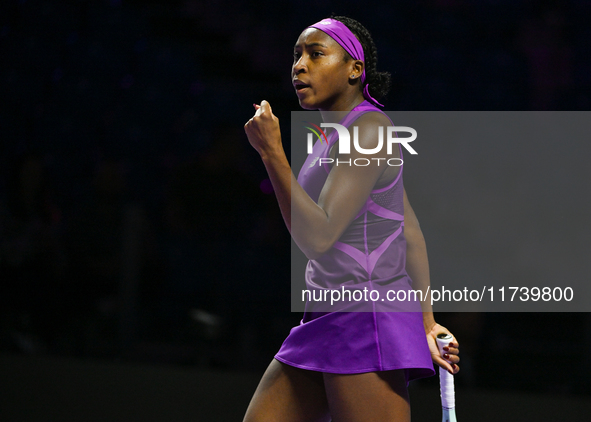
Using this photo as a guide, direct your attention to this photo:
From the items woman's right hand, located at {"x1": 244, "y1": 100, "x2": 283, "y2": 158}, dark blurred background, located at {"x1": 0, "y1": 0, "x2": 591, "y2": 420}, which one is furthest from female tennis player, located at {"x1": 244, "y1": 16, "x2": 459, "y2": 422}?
dark blurred background, located at {"x1": 0, "y1": 0, "x2": 591, "y2": 420}

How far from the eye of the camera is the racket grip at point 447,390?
4.48 ft

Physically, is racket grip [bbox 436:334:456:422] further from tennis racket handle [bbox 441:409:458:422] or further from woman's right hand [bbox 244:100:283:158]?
woman's right hand [bbox 244:100:283:158]

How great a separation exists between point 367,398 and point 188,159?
2.97 meters

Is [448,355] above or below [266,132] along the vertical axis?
below

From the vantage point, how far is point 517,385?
9.93ft

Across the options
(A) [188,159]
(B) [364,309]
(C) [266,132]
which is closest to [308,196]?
(C) [266,132]

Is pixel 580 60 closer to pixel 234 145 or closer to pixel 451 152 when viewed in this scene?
pixel 451 152

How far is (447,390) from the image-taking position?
1379 mm

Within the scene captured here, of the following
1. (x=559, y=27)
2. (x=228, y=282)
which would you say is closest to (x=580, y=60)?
(x=559, y=27)

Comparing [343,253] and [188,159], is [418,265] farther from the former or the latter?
[188,159]

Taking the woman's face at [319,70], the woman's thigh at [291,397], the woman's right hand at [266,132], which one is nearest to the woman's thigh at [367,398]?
the woman's thigh at [291,397]

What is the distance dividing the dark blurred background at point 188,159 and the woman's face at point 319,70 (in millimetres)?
2085

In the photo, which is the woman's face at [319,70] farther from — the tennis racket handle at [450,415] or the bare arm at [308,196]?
the tennis racket handle at [450,415]

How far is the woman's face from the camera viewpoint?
4.26ft
